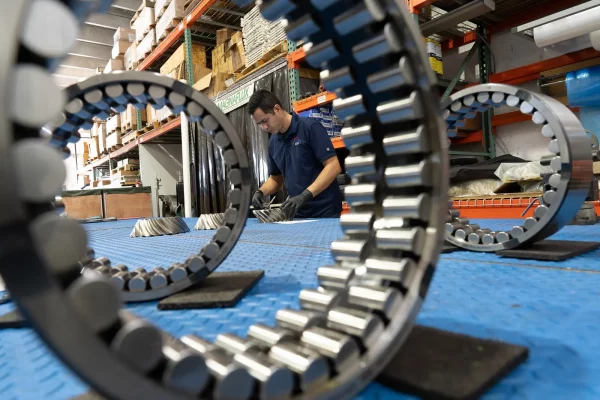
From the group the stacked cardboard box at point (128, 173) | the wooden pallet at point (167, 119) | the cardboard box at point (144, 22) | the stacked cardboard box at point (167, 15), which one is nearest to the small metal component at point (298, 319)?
the stacked cardboard box at point (167, 15)

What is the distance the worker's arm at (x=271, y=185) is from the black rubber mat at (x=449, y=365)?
242cm

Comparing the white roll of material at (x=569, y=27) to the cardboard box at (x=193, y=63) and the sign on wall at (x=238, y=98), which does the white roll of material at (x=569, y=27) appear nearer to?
the sign on wall at (x=238, y=98)

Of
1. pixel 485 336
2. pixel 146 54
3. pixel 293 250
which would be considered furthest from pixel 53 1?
pixel 146 54

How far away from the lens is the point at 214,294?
2.50 feet

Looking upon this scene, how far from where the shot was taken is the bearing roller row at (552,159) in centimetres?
93

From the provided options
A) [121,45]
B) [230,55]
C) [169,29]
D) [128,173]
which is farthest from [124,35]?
[230,55]

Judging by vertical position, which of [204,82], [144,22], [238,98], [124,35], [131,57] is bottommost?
[238,98]

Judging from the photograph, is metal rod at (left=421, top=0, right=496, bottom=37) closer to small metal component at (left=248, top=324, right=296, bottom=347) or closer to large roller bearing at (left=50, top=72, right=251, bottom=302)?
large roller bearing at (left=50, top=72, right=251, bottom=302)

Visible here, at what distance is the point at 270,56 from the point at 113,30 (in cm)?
610

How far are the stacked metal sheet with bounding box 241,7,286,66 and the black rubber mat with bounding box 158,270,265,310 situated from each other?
270 centimetres

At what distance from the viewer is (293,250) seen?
4.38ft

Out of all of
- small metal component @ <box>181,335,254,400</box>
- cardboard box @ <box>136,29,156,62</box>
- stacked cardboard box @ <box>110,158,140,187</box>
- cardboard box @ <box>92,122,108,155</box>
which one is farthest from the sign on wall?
cardboard box @ <box>92,122,108,155</box>

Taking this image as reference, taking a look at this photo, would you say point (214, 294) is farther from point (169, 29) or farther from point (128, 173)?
point (128, 173)

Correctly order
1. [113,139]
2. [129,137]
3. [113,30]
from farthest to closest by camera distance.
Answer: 1. [113,30]
2. [113,139]
3. [129,137]
